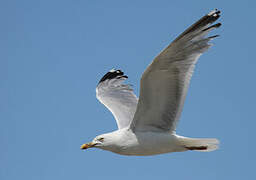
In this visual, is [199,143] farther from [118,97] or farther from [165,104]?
[118,97]

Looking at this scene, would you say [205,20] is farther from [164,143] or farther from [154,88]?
[164,143]

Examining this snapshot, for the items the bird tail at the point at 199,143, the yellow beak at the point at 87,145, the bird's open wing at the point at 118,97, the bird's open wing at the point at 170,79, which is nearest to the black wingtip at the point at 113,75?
the bird's open wing at the point at 118,97

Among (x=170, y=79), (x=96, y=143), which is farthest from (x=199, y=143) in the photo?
(x=96, y=143)

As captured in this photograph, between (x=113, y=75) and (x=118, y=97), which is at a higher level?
(x=113, y=75)

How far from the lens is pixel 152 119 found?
24.8ft

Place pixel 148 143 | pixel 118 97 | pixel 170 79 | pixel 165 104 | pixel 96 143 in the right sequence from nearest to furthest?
pixel 170 79 → pixel 165 104 → pixel 148 143 → pixel 96 143 → pixel 118 97

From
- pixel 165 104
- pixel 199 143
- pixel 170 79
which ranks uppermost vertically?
pixel 170 79

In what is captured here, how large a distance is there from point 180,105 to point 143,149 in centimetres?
86

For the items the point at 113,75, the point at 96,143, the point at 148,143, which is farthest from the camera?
the point at 113,75

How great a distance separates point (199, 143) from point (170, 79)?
1.17m

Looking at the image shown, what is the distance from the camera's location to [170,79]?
7055 mm

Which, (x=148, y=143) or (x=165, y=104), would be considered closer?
(x=165, y=104)

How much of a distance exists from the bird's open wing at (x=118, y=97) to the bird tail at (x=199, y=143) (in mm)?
1482

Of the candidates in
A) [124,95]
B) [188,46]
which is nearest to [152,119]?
[188,46]
